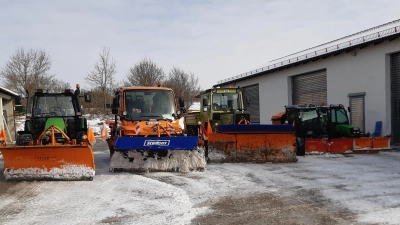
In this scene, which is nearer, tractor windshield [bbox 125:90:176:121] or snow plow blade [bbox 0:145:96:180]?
snow plow blade [bbox 0:145:96:180]

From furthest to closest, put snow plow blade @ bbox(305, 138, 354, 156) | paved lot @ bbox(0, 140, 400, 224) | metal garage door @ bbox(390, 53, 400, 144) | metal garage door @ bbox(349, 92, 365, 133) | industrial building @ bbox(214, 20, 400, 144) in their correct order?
metal garage door @ bbox(349, 92, 365, 133), industrial building @ bbox(214, 20, 400, 144), metal garage door @ bbox(390, 53, 400, 144), snow plow blade @ bbox(305, 138, 354, 156), paved lot @ bbox(0, 140, 400, 224)

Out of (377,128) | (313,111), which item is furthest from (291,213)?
(377,128)

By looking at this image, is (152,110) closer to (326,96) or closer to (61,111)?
(61,111)

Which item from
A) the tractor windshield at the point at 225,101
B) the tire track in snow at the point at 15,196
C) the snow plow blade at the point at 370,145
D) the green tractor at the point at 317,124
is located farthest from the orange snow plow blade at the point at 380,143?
the tire track in snow at the point at 15,196

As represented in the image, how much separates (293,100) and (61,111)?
18.3 m

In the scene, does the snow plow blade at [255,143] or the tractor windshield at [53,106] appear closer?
the tractor windshield at [53,106]

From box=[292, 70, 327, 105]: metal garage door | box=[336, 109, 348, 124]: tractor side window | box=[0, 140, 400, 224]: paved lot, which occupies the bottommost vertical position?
box=[0, 140, 400, 224]: paved lot

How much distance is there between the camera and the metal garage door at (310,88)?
895 inches

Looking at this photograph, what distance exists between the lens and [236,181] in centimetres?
886

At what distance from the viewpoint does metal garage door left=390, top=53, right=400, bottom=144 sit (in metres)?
17.3

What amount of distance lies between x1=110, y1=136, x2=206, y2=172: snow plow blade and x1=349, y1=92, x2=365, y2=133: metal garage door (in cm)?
1199

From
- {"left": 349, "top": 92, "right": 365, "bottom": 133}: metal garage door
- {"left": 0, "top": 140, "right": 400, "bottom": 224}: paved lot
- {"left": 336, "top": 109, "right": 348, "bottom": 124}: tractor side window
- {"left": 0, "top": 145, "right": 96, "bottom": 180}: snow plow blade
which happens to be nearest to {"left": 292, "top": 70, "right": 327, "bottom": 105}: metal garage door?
{"left": 349, "top": 92, "right": 365, "bottom": 133}: metal garage door

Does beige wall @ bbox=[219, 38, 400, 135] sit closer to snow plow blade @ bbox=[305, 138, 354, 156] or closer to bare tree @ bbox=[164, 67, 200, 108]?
snow plow blade @ bbox=[305, 138, 354, 156]

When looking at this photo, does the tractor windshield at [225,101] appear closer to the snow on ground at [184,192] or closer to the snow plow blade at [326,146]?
the snow plow blade at [326,146]
